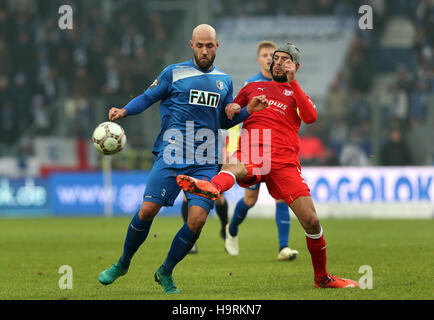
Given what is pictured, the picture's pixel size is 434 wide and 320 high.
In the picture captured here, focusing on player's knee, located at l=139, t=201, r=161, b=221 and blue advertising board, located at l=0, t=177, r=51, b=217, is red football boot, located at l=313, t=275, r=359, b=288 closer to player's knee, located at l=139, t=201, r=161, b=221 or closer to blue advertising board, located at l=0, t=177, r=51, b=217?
player's knee, located at l=139, t=201, r=161, b=221

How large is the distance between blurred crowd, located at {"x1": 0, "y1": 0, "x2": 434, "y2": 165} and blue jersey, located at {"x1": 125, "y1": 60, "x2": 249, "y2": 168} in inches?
504

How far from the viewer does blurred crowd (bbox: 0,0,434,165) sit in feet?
67.3

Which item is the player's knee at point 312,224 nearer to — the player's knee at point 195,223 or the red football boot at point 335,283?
the red football boot at point 335,283

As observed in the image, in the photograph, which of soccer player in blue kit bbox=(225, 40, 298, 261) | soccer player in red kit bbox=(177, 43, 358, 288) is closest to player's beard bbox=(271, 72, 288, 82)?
soccer player in red kit bbox=(177, 43, 358, 288)

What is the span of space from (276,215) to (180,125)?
3.35 meters

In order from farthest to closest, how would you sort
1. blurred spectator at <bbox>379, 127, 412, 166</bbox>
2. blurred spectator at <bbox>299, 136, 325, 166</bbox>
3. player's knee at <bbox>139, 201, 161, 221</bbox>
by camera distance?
blurred spectator at <bbox>299, 136, 325, 166</bbox> < blurred spectator at <bbox>379, 127, 412, 166</bbox> < player's knee at <bbox>139, 201, 161, 221</bbox>

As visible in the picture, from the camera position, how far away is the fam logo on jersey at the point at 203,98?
7488 mm

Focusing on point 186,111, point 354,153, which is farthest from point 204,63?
point 354,153

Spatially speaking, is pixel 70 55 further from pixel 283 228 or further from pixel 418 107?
pixel 283 228

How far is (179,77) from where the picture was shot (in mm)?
7539

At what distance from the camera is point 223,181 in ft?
24.3

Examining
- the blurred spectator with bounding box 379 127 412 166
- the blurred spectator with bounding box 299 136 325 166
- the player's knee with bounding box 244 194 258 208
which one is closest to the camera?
the player's knee with bounding box 244 194 258 208
